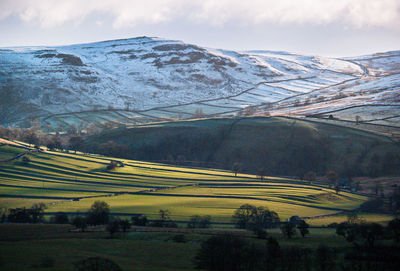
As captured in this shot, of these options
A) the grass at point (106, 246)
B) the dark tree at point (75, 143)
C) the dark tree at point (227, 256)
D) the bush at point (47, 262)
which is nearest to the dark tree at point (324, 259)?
the grass at point (106, 246)

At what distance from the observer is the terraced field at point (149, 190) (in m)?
99.4

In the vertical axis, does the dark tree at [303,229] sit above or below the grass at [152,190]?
below

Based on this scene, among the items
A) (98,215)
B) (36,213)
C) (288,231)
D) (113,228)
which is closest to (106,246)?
(113,228)

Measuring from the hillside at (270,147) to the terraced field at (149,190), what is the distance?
72.2 ft

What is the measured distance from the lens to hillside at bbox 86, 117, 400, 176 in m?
157

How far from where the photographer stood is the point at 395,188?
12450 cm

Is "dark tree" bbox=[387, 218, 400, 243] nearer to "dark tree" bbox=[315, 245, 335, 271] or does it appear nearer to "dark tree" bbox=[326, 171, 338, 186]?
"dark tree" bbox=[315, 245, 335, 271]

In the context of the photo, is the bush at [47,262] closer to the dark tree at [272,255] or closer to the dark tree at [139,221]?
the dark tree at [272,255]

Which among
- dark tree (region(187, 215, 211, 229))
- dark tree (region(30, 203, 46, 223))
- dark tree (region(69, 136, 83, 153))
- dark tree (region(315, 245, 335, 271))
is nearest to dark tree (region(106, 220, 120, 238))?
dark tree (region(187, 215, 211, 229))

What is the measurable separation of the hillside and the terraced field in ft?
72.2

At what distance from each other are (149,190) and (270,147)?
70056 millimetres

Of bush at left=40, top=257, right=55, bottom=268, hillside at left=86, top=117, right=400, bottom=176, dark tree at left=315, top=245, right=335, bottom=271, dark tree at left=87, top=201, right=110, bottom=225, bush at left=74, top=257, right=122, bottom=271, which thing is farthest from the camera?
hillside at left=86, top=117, right=400, bottom=176

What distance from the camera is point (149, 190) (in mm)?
118812

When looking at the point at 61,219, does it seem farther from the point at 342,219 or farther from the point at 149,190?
the point at 342,219
